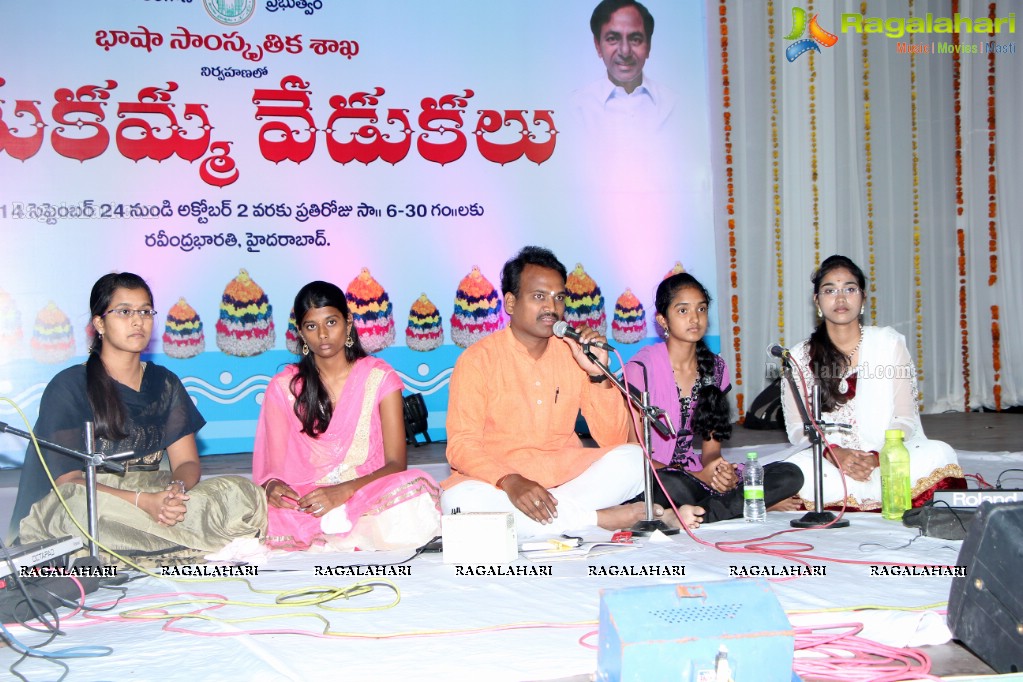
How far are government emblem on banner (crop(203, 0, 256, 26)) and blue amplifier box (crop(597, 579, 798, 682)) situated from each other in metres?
5.31

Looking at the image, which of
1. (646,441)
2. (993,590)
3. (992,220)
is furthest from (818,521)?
(992,220)

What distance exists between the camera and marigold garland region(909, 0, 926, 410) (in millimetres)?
7102

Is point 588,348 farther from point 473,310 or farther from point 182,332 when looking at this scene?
point 182,332

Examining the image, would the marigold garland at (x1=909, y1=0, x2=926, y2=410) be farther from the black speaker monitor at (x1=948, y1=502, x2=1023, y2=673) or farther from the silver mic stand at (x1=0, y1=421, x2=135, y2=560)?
the silver mic stand at (x1=0, y1=421, x2=135, y2=560)

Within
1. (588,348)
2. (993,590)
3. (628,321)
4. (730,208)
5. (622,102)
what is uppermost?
(622,102)

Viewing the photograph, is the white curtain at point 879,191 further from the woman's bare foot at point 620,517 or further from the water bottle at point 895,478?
the woman's bare foot at point 620,517

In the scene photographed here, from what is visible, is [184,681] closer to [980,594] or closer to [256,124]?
[980,594]

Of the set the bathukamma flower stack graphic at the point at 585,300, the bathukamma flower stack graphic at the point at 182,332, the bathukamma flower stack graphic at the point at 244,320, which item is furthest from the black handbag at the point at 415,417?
the bathukamma flower stack graphic at the point at 182,332

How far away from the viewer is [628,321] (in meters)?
6.38

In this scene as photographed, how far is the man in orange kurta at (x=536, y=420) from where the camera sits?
3215 mm

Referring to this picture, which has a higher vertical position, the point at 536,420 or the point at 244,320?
the point at 244,320

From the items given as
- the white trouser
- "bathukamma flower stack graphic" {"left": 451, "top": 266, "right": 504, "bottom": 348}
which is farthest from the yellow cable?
"bathukamma flower stack graphic" {"left": 451, "top": 266, "right": 504, "bottom": 348}

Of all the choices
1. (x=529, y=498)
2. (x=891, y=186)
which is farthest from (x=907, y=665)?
(x=891, y=186)

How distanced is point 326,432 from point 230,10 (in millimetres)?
3704
